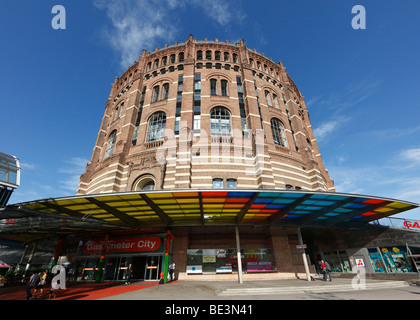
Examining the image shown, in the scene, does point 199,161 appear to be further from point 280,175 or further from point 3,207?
point 3,207

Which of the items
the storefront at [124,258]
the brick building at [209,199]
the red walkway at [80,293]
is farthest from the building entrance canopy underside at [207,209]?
the red walkway at [80,293]

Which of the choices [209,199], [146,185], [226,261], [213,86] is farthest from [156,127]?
[226,261]

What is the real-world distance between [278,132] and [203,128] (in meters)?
9.49

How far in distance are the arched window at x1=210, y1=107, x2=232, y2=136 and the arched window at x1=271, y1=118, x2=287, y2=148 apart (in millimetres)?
5742

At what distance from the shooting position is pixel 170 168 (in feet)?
59.2

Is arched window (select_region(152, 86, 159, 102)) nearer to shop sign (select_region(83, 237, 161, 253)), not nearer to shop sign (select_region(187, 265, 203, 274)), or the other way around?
shop sign (select_region(83, 237, 161, 253))

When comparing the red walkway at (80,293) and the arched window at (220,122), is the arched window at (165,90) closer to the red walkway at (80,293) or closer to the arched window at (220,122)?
the arched window at (220,122)

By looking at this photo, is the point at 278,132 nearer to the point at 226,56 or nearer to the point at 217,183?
the point at 217,183

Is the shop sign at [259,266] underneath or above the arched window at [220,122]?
underneath

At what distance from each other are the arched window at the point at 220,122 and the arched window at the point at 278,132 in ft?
18.8

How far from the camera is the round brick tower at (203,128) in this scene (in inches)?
723

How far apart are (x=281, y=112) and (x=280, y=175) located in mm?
9941
